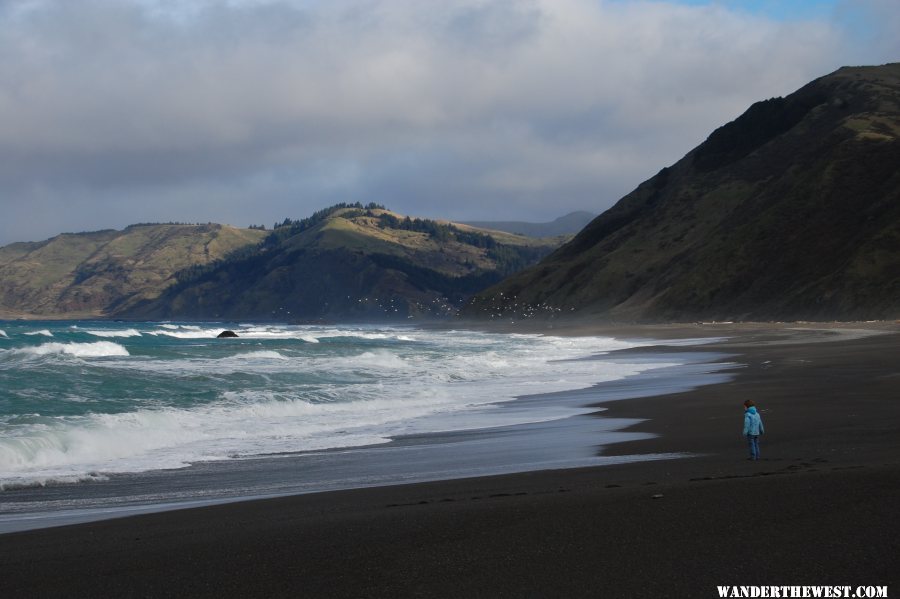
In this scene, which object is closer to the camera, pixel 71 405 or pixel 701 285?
pixel 71 405

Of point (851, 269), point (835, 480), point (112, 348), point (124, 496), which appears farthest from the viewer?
point (851, 269)

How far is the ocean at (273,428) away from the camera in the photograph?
12305 millimetres

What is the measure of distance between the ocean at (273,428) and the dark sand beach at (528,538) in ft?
5.33

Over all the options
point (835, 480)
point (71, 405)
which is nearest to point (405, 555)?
point (835, 480)

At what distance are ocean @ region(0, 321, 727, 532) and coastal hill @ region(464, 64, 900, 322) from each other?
176ft

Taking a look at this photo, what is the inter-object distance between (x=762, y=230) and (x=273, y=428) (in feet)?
302

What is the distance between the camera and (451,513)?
8594 millimetres

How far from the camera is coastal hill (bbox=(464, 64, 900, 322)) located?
278 ft

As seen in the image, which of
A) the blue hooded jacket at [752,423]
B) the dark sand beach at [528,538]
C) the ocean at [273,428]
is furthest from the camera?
the ocean at [273,428]

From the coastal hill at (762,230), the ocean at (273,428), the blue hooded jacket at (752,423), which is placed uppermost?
the coastal hill at (762,230)

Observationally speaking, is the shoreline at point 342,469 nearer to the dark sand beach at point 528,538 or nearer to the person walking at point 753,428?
the dark sand beach at point 528,538

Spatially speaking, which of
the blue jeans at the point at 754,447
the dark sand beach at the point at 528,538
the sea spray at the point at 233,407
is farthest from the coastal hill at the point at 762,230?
the dark sand beach at the point at 528,538

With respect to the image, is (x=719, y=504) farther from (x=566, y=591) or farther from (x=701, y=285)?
(x=701, y=285)

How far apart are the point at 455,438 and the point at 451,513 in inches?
332
